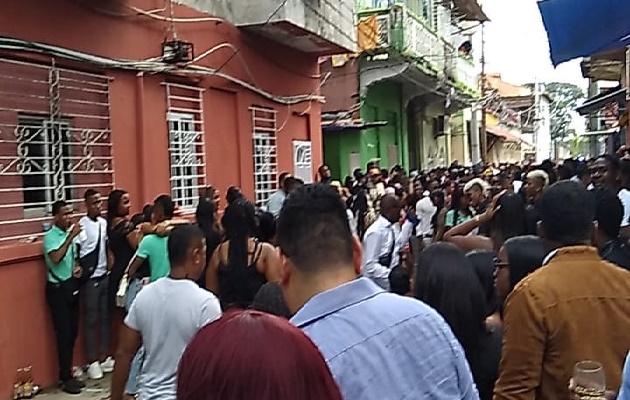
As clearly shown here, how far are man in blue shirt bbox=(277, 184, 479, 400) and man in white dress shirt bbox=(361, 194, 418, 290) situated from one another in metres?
4.60

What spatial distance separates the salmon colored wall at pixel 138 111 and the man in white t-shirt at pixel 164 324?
337 centimetres

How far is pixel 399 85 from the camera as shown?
23859 mm

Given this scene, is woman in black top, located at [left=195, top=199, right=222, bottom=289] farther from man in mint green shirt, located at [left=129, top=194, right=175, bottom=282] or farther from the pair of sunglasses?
the pair of sunglasses

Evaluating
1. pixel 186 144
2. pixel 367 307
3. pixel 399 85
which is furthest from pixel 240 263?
pixel 399 85

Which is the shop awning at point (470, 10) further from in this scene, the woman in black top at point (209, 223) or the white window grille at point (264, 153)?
the woman in black top at point (209, 223)

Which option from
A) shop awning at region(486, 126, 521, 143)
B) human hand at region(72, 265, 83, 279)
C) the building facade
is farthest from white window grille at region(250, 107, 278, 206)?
shop awning at region(486, 126, 521, 143)

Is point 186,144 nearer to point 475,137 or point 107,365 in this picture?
point 107,365

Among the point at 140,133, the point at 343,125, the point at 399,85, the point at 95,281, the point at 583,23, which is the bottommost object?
the point at 95,281

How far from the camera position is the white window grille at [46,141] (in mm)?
7426

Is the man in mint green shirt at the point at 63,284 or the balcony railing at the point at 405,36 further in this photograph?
the balcony railing at the point at 405,36

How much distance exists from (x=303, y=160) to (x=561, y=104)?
66.6 m

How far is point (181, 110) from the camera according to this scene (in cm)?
1054

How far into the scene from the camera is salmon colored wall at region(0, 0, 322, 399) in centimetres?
738

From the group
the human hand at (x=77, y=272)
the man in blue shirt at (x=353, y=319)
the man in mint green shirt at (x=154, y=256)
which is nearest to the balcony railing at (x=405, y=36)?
the human hand at (x=77, y=272)
